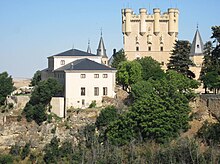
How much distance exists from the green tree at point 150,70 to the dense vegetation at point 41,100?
A: 8.81m

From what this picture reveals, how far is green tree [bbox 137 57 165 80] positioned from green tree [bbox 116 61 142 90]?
2.80 ft

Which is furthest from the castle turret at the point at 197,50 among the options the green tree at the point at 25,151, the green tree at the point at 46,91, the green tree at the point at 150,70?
the green tree at the point at 25,151

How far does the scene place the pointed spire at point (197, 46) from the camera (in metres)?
57.6

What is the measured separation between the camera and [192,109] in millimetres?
40812

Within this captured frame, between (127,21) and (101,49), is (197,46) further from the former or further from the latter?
(101,49)

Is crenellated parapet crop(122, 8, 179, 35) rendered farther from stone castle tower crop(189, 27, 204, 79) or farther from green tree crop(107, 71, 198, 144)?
green tree crop(107, 71, 198, 144)

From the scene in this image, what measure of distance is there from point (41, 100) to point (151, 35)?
19.5m

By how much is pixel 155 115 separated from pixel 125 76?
12179mm

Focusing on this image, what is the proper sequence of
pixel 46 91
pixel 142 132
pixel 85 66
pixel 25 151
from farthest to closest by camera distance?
pixel 85 66, pixel 46 91, pixel 25 151, pixel 142 132

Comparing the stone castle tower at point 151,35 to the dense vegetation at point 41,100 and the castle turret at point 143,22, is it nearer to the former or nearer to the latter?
the castle turret at point 143,22

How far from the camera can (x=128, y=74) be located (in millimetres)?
48844

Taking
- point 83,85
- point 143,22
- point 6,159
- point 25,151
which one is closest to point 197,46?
point 143,22

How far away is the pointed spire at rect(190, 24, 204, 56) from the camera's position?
5762 cm

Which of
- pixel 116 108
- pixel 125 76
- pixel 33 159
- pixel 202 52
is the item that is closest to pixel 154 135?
pixel 116 108
